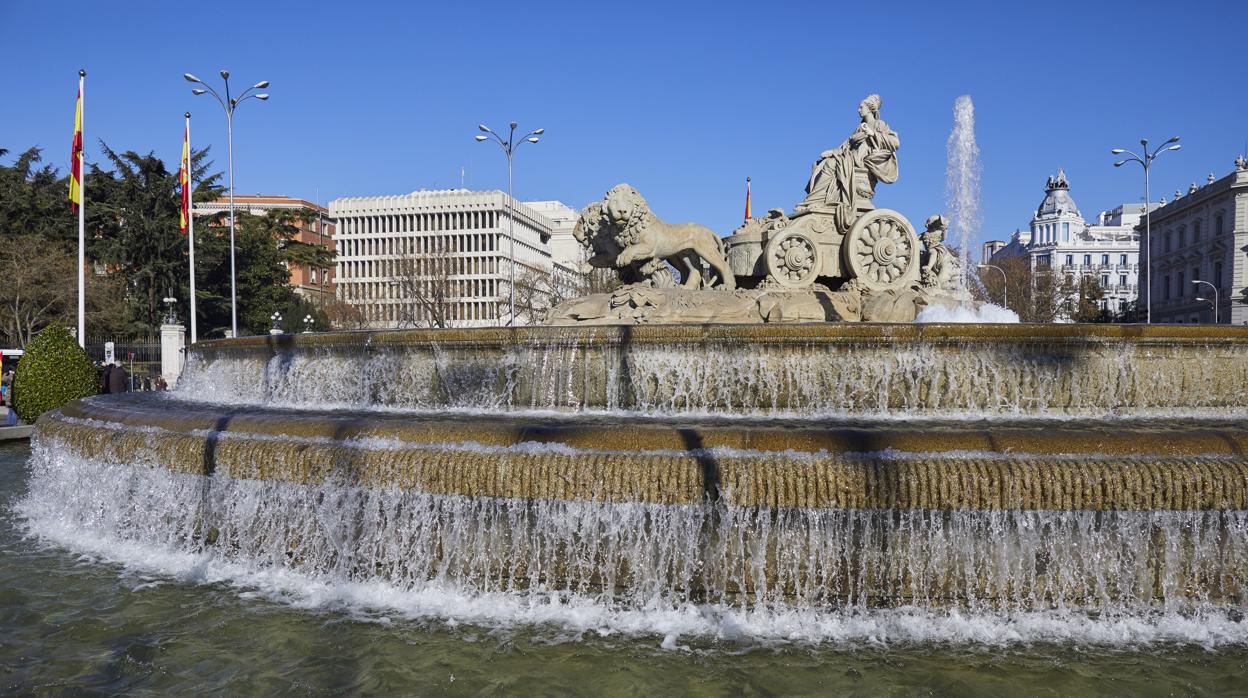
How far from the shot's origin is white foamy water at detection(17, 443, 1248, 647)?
537cm

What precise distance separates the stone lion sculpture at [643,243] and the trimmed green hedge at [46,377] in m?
11.1

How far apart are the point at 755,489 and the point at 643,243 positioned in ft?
25.5

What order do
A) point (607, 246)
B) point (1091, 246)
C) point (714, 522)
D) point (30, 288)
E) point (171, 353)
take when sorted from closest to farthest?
point (714, 522) → point (607, 246) → point (171, 353) → point (30, 288) → point (1091, 246)

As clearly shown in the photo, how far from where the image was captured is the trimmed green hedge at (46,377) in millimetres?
16750

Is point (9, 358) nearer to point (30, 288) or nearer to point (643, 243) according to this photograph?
point (30, 288)

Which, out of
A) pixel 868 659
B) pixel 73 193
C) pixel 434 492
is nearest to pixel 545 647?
pixel 434 492

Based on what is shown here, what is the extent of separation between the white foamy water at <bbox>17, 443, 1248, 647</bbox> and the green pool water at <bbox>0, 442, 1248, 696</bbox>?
20 cm

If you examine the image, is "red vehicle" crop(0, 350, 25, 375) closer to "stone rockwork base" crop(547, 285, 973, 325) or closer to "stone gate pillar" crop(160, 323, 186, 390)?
"stone gate pillar" crop(160, 323, 186, 390)

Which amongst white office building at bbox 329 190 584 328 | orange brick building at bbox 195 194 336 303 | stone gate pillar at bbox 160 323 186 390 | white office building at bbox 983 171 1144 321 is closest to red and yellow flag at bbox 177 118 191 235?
stone gate pillar at bbox 160 323 186 390

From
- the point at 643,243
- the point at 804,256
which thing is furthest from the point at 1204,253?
the point at 643,243

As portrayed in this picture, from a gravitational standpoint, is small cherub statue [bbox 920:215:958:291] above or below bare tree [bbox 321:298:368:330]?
below

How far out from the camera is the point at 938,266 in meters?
13.7

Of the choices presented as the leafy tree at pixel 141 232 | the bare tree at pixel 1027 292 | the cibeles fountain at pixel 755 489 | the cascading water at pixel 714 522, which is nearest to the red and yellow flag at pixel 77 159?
the cibeles fountain at pixel 755 489

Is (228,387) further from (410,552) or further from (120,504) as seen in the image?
(410,552)
